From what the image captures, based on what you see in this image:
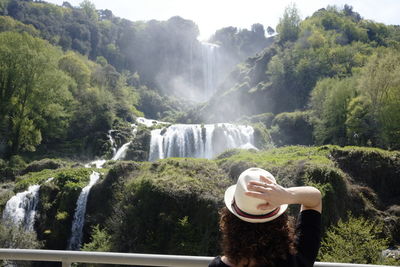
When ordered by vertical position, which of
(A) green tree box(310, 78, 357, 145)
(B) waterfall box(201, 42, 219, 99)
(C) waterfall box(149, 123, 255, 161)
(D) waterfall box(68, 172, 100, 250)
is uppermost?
(B) waterfall box(201, 42, 219, 99)

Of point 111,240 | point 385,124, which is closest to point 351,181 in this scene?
point 111,240

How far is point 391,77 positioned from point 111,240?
27216 mm

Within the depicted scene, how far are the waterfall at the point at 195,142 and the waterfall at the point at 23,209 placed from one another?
1495 centimetres

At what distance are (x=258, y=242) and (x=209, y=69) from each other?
101149 mm

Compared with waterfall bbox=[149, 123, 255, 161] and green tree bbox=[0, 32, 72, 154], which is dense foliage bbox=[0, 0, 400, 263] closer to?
green tree bbox=[0, 32, 72, 154]

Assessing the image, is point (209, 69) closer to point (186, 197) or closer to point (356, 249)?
point (186, 197)

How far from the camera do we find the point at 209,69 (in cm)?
10038

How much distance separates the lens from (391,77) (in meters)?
28.0

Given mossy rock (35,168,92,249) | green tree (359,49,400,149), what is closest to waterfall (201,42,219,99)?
green tree (359,49,400,149)

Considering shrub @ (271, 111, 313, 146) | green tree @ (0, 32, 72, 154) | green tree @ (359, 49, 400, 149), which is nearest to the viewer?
green tree @ (359, 49, 400, 149)

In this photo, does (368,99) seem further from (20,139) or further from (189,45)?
(189,45)

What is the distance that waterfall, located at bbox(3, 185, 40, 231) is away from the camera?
55.3 feet

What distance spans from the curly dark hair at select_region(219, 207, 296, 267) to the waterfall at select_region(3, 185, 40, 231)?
1810 cm

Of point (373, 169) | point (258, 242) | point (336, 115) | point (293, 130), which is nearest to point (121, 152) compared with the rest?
point (293, 130)
